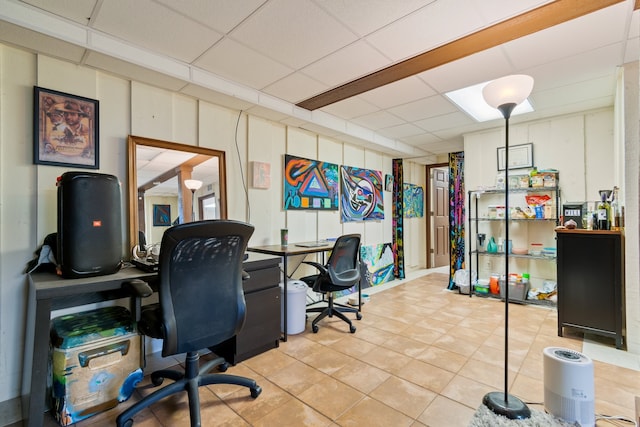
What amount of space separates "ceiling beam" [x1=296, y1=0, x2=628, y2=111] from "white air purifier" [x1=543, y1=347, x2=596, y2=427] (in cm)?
207

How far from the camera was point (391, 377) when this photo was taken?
2121 mm

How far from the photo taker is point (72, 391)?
65.6 inches

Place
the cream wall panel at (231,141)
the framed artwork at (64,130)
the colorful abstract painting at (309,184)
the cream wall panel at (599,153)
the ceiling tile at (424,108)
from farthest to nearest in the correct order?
the colorful abstract painting at (309,184)
the cream wall panel at (599,153)
the ceiling tile at (424,108)
the cream wall panel at (231,141)
the framed artwork at (64,130)

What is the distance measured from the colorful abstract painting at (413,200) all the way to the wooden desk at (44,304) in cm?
473

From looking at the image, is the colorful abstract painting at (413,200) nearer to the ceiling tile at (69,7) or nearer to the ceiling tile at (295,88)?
the ceiling tile at (295,88)

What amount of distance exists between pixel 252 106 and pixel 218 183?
0.86 meters

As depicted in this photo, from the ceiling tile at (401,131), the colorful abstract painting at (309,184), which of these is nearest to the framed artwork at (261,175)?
the colorful abstract painting at (309,184)

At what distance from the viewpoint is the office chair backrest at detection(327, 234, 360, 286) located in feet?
9.56

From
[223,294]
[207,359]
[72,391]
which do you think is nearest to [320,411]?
[223,294]

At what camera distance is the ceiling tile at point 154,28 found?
1783 mm

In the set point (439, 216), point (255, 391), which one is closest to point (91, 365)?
point (255, 391)

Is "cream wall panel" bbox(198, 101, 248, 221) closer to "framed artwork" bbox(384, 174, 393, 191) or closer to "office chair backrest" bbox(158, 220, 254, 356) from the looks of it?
"office chair backrest" bbox(158, 220, 254, 356)

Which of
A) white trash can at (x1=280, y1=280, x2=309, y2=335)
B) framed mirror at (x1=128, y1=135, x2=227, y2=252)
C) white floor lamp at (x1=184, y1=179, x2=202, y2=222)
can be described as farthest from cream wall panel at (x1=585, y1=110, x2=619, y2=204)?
white floor lamp at (x1=184, y1=179, x2=202, y2=222)

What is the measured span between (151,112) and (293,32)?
1.41 meters
